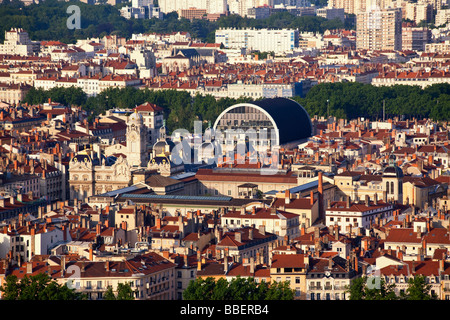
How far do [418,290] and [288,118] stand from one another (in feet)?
190

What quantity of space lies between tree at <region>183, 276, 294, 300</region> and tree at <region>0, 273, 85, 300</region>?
3.89 m

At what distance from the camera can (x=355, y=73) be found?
15775 cm

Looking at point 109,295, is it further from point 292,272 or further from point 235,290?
point 292,272

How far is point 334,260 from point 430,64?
400 ft

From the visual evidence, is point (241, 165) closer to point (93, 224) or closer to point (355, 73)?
point (93, 224)

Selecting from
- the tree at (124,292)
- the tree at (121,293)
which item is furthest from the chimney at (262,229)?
the tree at (124,292)

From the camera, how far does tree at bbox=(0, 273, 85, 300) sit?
49906mm

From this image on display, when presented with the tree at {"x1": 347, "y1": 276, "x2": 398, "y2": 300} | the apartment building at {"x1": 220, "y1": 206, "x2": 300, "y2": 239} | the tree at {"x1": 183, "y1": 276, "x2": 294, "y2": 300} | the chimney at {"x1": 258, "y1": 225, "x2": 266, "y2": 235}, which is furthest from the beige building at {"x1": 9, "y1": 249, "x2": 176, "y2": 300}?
the apartment building at {"x1": 220, "y1": 206, "x2": 300, "y2": 239}

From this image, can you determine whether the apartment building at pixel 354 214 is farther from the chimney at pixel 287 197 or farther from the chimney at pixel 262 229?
the chimney at pixel 262 229

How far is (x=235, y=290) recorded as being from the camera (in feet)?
165

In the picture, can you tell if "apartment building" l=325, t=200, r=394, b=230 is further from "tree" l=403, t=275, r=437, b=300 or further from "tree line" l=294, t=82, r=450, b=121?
"tree line" l=294, t=82, r=450, b=121

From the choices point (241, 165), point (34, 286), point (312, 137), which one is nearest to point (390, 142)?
point (312, 137)

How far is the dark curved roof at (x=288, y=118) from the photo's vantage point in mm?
105812

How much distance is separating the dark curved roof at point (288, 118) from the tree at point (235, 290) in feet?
174
